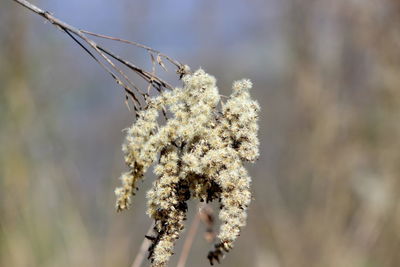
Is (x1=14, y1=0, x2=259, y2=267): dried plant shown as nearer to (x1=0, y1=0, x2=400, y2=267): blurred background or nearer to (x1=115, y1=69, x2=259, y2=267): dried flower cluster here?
(x1=115, y1=69, x2=259, y2=267): dried flower cluster

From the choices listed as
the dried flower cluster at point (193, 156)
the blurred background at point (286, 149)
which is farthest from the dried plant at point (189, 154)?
the blurred background at point (286, 149)

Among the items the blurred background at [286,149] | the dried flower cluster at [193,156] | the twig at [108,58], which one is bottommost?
the dried flower cluster at [193,156]

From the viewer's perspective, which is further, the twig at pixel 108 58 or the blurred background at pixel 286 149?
the blurred background at pixel 286 149

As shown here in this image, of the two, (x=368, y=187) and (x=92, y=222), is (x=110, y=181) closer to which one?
(x=92, y=222)

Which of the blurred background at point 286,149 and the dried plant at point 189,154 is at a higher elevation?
the blurred background at point 286,149

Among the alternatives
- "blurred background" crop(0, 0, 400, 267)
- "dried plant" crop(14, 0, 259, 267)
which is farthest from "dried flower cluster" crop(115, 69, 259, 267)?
"blurred background" crop(0, 0, 400, 267)

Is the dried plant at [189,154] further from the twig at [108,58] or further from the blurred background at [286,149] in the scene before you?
the blurred background at [286,149]
